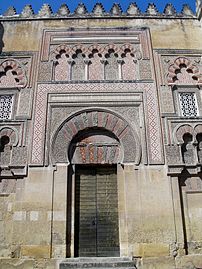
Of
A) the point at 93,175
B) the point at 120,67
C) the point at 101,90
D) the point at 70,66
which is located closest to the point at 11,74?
the point at 70,66

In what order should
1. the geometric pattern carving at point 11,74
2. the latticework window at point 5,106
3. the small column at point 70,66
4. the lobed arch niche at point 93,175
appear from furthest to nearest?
the small column at point 70,66 < the geometric pattern carving at point 11,74 < the latticework window at point 5,106 < the lobed arch niche at point 93,175

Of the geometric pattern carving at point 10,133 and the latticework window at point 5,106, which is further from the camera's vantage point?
the latticework window at point 5,106

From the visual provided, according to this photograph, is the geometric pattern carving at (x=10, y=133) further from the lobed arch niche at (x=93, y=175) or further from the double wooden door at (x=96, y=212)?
the double wooden door at (x=96, y=212)

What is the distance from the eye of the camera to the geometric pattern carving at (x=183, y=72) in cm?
740

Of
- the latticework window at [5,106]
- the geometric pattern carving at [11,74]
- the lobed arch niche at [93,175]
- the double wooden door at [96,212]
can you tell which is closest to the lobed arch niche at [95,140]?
the lobed arch niche at [93,175]

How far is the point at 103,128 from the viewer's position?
676cm

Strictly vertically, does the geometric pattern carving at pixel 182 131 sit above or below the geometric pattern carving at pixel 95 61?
below

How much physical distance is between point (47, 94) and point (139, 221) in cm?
Result: 336

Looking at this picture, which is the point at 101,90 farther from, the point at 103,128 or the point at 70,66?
the point at 70,66

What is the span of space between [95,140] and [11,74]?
2.64m

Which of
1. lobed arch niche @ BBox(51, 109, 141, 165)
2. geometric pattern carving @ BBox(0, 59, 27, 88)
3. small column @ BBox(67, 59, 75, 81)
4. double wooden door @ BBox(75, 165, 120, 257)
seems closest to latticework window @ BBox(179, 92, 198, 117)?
lobed arch niche @ BBox(51, 109, 141, 165)

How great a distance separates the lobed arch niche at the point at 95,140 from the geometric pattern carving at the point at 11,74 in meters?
1.59

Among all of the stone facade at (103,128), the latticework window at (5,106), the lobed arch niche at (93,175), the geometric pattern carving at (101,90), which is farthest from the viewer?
the latticework window at (5,106)

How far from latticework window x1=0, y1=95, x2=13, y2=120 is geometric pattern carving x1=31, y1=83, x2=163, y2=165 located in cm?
63
